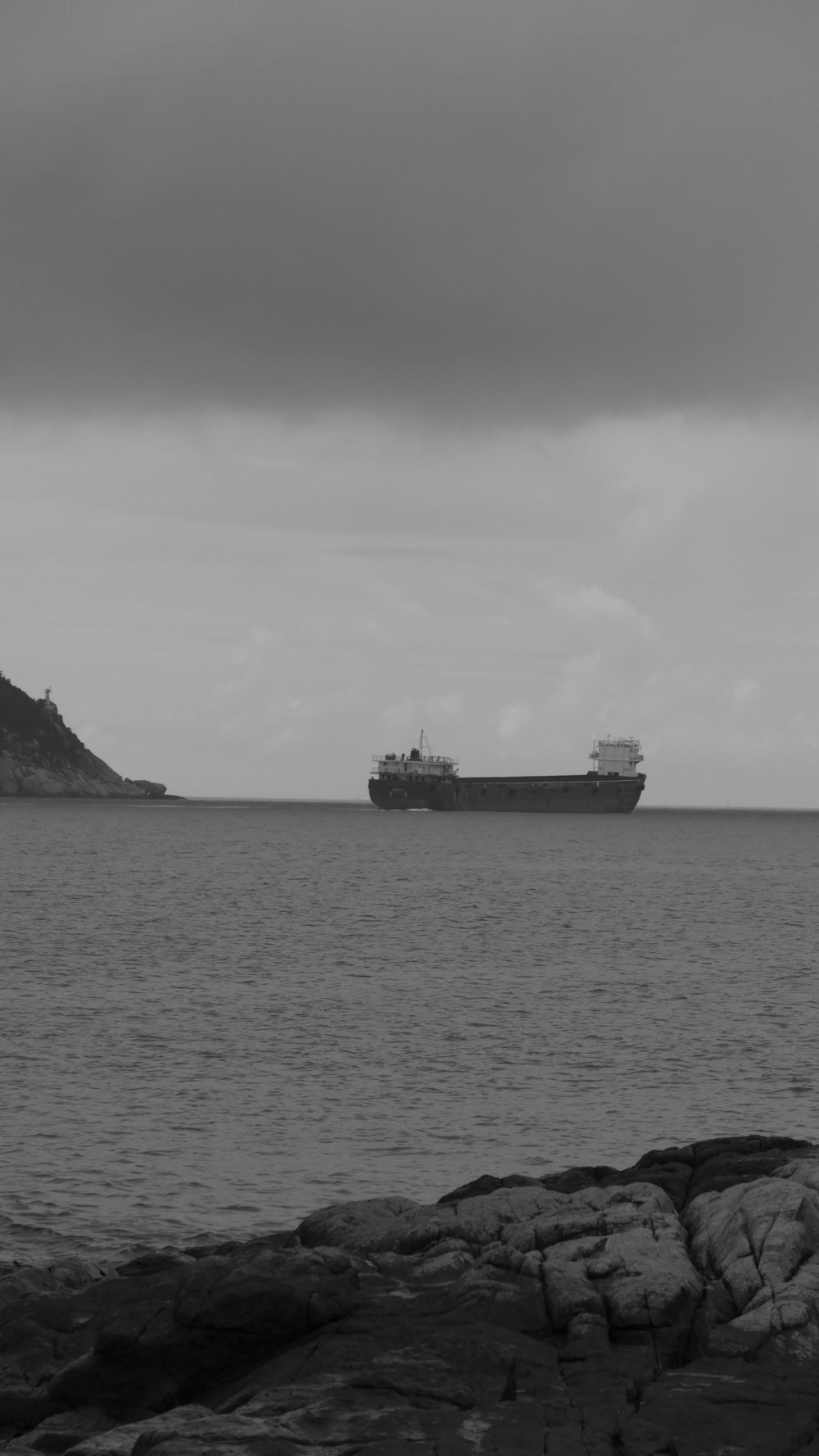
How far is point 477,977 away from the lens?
143 feet

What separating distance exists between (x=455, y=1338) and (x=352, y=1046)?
19.3 meters

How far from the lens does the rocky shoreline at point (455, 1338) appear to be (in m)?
10.2

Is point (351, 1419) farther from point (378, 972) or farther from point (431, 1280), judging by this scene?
point (378, 972)

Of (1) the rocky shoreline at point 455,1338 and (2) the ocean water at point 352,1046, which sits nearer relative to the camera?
(1) the rocky shoreline at point 455,1338

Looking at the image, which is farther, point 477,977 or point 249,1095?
point 477,977

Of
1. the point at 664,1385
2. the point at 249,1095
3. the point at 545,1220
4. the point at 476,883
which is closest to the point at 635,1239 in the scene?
the point at 545,1220

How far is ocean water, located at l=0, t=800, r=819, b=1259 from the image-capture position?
2019 centimetres

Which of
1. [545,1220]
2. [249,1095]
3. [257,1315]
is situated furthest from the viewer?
[249,1095]

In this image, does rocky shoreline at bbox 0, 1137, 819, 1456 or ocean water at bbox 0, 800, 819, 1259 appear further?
ocean water at bbox 0, 800, 819, 1259

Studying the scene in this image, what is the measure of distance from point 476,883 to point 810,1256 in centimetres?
7604

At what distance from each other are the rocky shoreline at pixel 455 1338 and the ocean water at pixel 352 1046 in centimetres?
418

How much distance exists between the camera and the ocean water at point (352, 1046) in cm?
2019

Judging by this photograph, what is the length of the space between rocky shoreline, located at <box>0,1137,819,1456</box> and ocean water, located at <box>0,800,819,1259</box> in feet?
13.7

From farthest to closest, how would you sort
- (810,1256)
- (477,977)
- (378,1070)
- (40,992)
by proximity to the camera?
1. (477,977)
2. (40,992)
3. (378,1070)
4. (810,1256)
